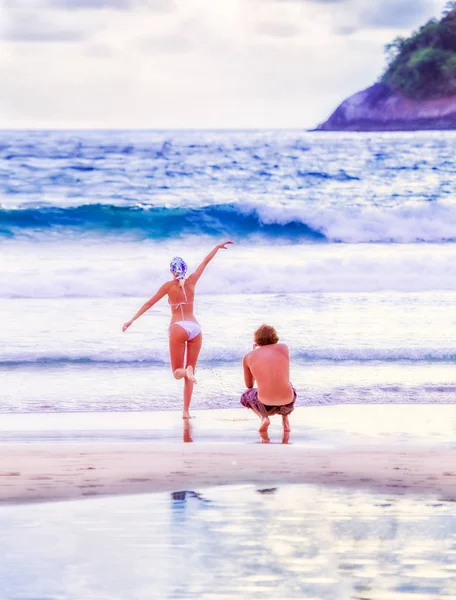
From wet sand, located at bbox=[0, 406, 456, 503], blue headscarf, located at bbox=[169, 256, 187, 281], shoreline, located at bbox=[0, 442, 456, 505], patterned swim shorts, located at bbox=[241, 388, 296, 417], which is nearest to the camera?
shoreline, located at bbox=[0, 442, 456, 505]

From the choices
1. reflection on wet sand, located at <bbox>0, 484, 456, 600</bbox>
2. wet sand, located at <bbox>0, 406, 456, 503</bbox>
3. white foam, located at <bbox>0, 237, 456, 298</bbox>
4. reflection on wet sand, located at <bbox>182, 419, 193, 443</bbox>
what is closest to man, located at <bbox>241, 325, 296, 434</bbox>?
wet sand, located at <bbox>0, 406, 456, 503</bbox>

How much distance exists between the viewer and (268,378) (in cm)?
761

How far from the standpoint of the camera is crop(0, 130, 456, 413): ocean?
1045 cm

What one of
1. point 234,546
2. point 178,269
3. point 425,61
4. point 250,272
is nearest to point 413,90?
point 425,61

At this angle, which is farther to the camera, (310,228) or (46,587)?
(310,228)

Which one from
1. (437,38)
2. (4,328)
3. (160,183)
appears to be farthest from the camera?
(437,38)

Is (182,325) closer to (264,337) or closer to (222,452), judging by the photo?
(264,337)

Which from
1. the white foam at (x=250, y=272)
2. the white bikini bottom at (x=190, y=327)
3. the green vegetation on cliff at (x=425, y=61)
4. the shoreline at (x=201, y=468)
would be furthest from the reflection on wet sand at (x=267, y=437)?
the green vegetation on cliff at (x=425, y=61)

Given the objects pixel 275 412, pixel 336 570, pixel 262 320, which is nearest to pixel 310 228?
pixel 262 320

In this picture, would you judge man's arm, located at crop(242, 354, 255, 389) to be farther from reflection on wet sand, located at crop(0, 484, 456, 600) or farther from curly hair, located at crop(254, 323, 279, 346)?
reflection on wet sand, located at crop(0, 484, 456, 600)

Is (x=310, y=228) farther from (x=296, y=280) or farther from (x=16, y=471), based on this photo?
(x=16, y=471)

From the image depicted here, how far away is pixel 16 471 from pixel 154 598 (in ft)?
8.01

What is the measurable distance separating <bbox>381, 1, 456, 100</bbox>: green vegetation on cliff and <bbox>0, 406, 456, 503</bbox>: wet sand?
7939 cm

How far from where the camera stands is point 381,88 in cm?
8775
